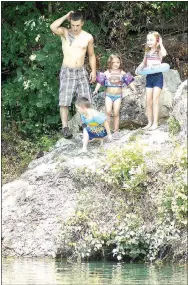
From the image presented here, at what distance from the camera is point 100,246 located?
1309 cm

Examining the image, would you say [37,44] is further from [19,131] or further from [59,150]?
[59,150]

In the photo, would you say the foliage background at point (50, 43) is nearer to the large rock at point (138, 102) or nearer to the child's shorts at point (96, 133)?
the large rock at point (138, 102)

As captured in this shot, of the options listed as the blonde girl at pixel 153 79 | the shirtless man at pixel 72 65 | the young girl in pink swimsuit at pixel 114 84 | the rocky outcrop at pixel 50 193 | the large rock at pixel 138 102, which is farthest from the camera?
the large rock at pixel 138 102

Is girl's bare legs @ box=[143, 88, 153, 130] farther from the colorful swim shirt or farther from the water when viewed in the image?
the water

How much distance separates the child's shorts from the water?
75.6 inches

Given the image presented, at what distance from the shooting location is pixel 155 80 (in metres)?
14.7

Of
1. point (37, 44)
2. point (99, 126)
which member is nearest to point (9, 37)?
point (37, 44)

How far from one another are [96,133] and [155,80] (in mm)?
1100

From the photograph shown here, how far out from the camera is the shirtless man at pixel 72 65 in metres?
15.1

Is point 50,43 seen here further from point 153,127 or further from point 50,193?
point 50,193

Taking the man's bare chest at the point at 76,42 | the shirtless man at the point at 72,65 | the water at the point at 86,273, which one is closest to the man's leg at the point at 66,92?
the shirtless man at the point at 72,65

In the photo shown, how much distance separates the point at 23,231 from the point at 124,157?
158cm

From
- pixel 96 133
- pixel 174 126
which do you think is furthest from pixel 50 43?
pixel 174 126

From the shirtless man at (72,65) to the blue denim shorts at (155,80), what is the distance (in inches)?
36.2
